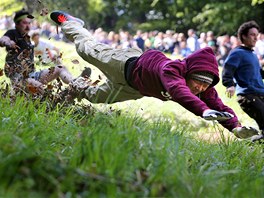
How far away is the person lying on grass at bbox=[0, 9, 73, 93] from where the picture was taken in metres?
5.45

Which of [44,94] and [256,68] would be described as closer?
[44,94]

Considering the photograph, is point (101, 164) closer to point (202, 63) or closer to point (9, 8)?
point (202, 63)

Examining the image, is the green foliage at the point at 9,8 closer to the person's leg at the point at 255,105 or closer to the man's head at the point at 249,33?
the man's head at the point at 249,33

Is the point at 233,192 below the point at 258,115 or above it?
above

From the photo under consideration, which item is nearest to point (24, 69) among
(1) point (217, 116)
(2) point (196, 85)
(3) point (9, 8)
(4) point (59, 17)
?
(4) point (59, 17)

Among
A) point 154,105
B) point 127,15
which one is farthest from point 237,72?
point 127,15

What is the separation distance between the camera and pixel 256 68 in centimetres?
786

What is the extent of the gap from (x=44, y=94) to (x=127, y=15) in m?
40.7

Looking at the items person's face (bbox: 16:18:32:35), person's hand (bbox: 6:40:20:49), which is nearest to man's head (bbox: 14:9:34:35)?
person's face (bbox: 16:18:32:35)

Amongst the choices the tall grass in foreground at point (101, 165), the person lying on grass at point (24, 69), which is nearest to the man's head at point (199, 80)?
the tall grass in foreground at point (101, 165)

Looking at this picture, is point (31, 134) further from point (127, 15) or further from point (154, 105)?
point (127, 15)

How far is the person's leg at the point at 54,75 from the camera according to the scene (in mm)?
6031

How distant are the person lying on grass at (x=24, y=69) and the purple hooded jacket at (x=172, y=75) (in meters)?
1.03

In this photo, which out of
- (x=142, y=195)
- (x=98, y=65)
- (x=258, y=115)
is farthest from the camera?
(x=258, y=115)
